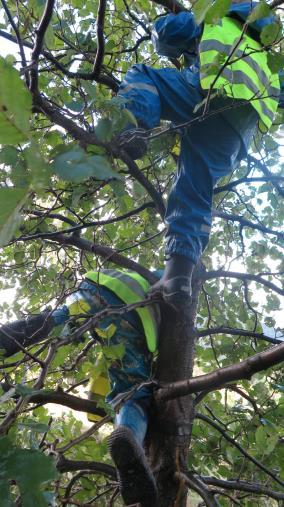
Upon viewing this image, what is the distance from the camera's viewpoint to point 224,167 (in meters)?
2.00

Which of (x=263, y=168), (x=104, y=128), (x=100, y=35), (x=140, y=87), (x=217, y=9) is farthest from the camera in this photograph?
(x=263, y=168)

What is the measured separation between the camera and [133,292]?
5.98 ft

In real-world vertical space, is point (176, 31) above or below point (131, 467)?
above

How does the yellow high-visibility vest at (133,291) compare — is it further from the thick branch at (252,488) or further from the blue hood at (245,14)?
the blue hood at (245,14)

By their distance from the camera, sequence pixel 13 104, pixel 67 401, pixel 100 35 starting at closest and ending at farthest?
pixel 13 104 < pixel 100 35 < pixel 67 401

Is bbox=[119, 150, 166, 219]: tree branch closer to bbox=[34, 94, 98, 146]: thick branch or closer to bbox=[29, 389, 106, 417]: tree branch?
bbox=[34, 94, 98, 146]: thick branch

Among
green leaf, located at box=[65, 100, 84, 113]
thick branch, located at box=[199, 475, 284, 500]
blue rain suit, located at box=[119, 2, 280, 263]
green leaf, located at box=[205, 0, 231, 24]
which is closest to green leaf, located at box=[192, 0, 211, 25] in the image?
green leaf, located at box=[205, 0, 231, 24]

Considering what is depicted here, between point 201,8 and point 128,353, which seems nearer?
point 201,8

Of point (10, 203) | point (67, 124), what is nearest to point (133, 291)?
point (67, 124)

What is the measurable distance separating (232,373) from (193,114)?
1162mm

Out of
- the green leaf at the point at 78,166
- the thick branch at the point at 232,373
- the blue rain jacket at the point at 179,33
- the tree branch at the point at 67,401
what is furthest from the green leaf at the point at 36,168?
the blue rain jacket at the point at 179,33

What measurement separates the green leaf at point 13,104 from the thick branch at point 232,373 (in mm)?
805

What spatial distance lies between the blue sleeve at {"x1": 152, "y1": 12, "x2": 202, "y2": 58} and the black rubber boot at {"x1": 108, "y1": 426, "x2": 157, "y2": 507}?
153 centimetres

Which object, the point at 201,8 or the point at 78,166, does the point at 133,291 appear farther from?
the point at 78,166
